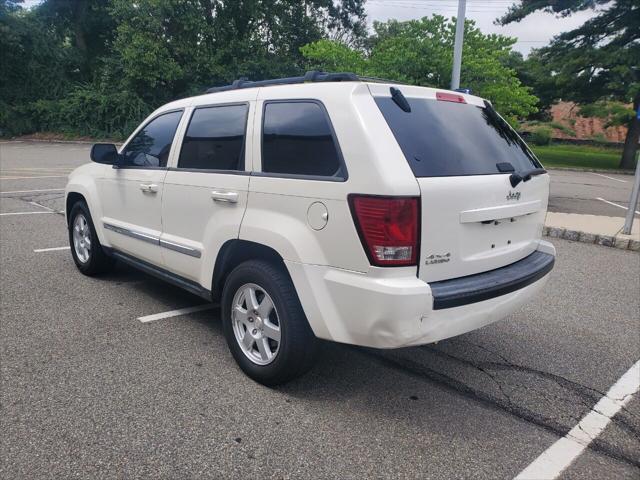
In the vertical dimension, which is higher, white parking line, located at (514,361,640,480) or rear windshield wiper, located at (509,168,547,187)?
rear windshield wiper, located at (509,168,547,187)

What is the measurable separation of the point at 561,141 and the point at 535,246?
4763 cm

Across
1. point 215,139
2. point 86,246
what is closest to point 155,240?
point 215,139

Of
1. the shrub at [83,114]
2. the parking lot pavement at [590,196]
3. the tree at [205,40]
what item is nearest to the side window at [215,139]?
the parking lot pavement at [590,196]

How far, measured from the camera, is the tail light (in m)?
2.57

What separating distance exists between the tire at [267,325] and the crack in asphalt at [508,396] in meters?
0.83

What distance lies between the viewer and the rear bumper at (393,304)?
2549 mm

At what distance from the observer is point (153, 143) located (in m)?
4.34

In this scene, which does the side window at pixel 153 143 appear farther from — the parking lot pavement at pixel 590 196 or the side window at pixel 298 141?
the parking lot pavement at pixel 590 196

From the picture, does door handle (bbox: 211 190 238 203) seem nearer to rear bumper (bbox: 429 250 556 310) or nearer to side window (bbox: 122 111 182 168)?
side window (bbox: 122 111 182 168)

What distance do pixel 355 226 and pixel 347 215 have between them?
0.07m

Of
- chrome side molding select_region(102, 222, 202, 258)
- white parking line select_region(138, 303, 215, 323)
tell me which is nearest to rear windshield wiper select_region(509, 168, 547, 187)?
chrome side molding select_region(102, 222, 202, 258)

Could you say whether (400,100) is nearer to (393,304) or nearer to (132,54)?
(393,304)

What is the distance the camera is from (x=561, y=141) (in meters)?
45.8

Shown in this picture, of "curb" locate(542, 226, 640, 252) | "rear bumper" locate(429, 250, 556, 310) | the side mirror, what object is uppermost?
the side mirror
